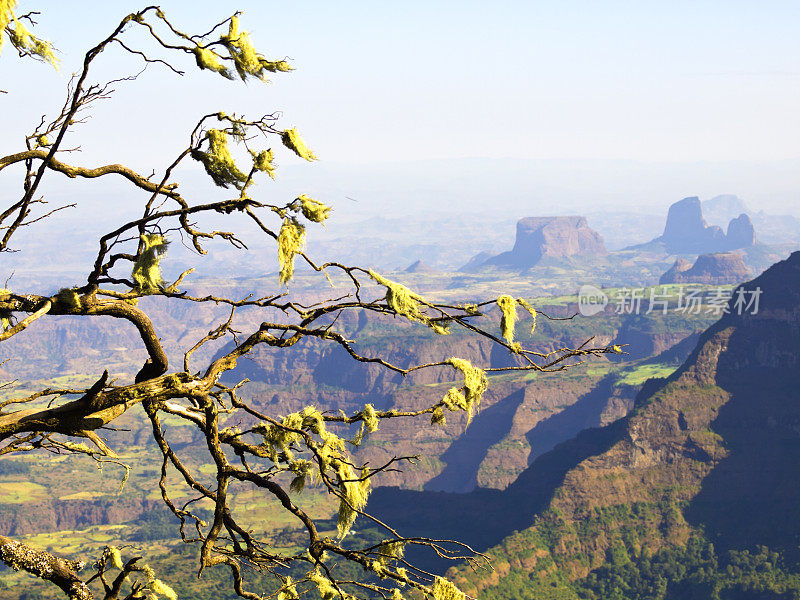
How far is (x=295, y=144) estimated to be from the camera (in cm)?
1070

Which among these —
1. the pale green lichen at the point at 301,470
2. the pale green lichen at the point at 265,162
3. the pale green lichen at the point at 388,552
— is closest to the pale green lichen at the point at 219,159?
the pale green lichen at the point at 265,162

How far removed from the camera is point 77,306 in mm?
10664

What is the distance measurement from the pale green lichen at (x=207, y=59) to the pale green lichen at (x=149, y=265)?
249 centimetres

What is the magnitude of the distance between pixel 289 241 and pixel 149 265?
199 centimetres

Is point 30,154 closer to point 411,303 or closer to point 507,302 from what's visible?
point 411,303

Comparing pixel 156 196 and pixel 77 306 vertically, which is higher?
pixel 156 196

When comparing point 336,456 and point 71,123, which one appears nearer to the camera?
point 71,123

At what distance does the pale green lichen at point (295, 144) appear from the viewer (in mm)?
10672

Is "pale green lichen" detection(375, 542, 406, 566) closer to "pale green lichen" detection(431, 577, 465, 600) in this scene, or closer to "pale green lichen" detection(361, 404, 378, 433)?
"pale green lichen" detection(431, 577, 465, 600)

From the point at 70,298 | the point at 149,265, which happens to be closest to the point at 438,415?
the point at 149,265

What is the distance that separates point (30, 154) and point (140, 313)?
2.63 m

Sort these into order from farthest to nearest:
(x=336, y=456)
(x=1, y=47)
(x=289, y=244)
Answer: (x=336, y=456)
(x=289, y=244)
(x=1, y=47)

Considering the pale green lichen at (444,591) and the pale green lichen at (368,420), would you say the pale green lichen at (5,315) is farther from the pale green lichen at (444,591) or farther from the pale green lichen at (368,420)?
the pale green lichen at (444,591)

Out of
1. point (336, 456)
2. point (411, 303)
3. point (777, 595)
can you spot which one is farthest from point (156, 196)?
point (777, 595)
